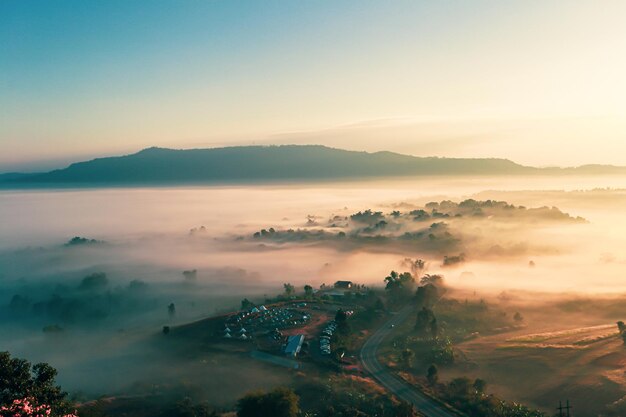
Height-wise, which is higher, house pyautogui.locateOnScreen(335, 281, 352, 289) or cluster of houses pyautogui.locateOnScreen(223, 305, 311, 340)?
cluster of houses pyautogui.locateOnScreen(223, 305, 311, 340)

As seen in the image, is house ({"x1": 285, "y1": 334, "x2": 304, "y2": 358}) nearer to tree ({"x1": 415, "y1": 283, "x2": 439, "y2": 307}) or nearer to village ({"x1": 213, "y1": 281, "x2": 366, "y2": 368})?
village ({"x1": 213, "y1": 281, "x2": 366, "y2": 368})

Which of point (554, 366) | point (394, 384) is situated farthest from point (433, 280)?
point (394, 384)

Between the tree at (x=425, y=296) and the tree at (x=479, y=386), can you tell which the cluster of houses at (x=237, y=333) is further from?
the tree at (x=425, y=296)

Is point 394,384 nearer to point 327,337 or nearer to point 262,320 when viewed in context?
point 327,337

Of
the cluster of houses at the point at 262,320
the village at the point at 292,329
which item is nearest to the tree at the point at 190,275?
the village at the point at 292,329

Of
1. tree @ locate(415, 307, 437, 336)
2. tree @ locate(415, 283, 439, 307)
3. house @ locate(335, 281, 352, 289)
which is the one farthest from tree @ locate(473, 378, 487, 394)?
house @ locate(335, 281, 352, 289)

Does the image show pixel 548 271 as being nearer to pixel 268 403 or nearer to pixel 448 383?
pixel 448 383

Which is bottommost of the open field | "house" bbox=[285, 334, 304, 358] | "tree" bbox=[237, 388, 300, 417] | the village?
the open field
